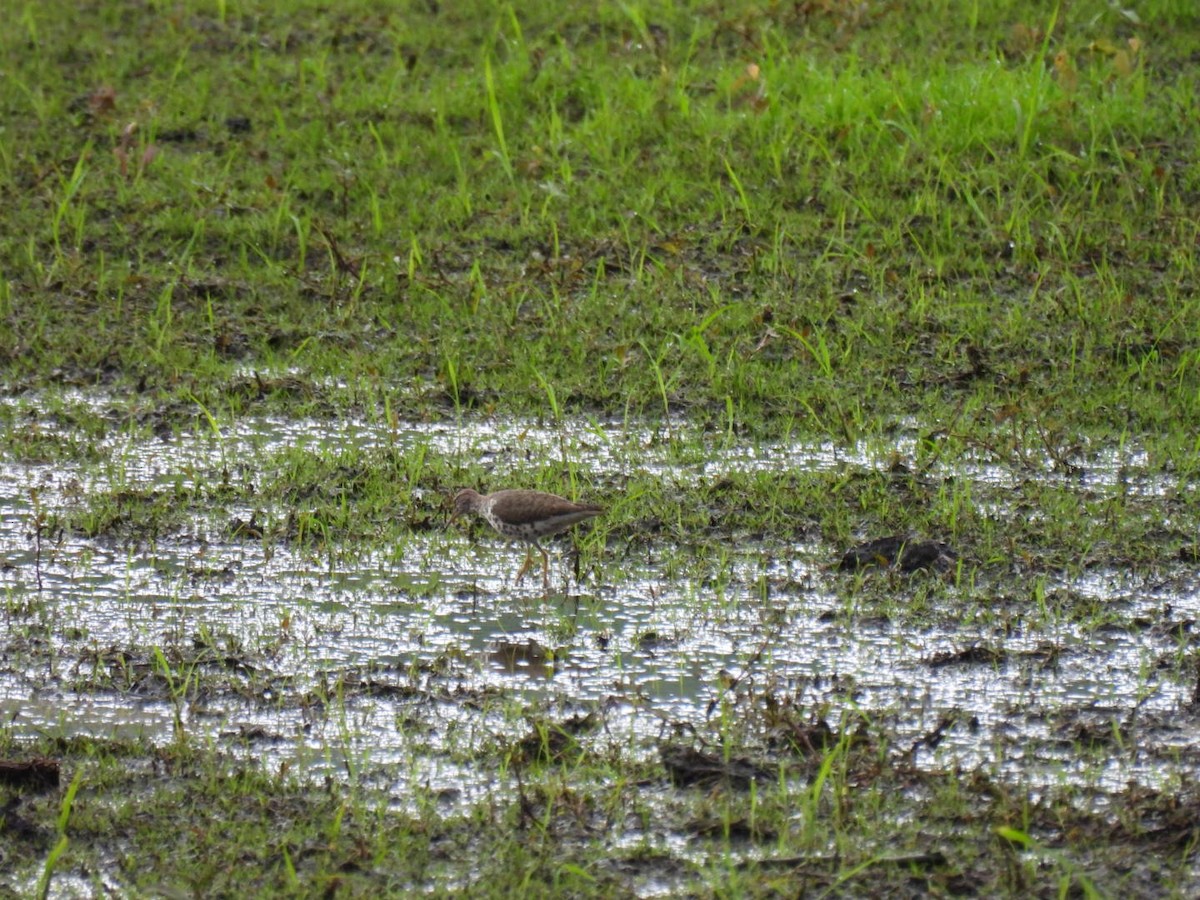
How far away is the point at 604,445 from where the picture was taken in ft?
26.1

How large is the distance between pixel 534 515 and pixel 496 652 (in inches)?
26.4

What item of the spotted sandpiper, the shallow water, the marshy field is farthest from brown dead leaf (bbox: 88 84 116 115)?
the spotted sandpiper

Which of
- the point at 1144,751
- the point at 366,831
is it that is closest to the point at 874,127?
the point at 1144,751

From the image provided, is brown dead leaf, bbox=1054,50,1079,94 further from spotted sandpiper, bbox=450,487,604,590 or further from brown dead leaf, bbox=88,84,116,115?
brown dead leaf, bbox=88,84,116,115

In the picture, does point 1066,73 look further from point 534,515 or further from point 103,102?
point 103,102

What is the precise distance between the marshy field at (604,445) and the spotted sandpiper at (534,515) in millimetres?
139

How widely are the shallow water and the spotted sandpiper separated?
159 millimetres

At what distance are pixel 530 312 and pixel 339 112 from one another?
2659mm

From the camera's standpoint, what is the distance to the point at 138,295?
951cm

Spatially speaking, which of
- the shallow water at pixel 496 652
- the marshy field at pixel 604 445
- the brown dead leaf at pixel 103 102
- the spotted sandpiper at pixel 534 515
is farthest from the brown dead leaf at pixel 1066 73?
the brown dead leaf at pixel 103 102

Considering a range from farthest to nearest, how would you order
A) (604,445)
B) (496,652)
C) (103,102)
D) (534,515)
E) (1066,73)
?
1. (103,102)
2. (1066,73)
3. (604,445)
4. (534,515)
5. (496,652)

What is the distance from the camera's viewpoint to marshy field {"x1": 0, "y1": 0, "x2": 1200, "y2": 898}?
196 inches

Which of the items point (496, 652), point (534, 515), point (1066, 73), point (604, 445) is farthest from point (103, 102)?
point (496, 652)

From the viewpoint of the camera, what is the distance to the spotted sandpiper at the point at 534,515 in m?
6.59
